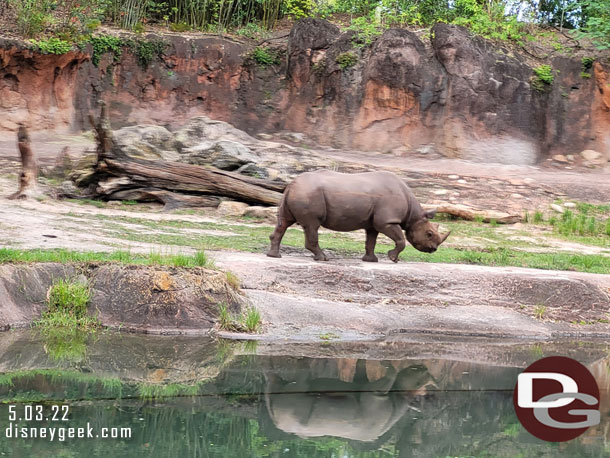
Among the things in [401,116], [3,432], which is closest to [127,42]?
[401,116]

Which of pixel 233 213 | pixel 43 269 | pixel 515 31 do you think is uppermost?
pixel 515 31

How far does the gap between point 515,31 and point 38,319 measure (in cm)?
1980

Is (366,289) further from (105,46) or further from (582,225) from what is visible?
(105,46)

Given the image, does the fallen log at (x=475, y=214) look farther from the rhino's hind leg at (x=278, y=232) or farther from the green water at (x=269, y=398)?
the green water at (x=269, y=398)

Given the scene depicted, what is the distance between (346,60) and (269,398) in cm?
1844

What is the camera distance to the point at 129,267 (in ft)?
30.0

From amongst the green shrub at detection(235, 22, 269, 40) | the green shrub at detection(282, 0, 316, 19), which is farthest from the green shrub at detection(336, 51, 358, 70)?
the green shrub at detection(282, 0, 316, 19)

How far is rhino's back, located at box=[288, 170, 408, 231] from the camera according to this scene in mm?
10727

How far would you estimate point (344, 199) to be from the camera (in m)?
10.8

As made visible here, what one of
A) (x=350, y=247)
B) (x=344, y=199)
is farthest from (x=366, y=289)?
(x=350, y=247)

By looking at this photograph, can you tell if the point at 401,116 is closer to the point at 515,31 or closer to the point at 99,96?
the point at 515,31

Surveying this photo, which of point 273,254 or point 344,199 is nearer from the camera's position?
point 344,199

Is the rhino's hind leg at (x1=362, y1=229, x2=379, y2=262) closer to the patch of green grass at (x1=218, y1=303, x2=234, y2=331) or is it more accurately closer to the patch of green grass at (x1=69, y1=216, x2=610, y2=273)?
the patch of green grass at (x1=69, y1=216, x2=610, y2=273)

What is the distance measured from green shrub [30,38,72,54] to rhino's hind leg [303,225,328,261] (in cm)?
1309
